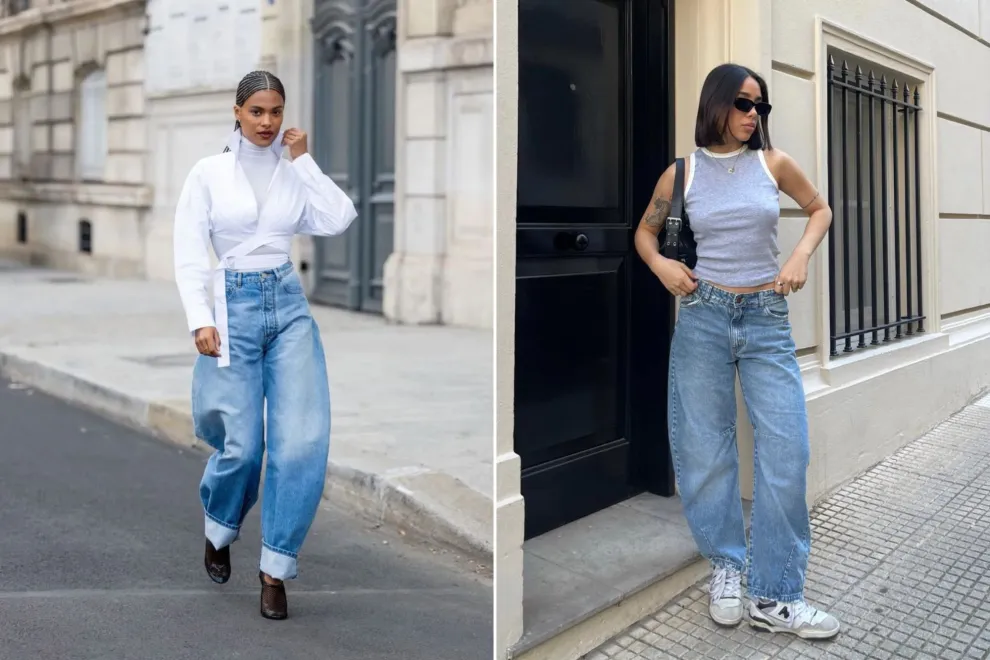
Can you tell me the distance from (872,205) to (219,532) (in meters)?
4.08

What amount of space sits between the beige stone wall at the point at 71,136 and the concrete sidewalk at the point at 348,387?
0.25 m

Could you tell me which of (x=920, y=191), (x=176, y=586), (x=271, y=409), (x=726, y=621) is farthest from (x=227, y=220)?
(x=920, y=191)

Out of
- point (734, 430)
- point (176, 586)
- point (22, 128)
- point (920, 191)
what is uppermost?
point (22, 128)

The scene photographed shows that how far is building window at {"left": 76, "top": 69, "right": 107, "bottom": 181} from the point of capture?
5.72m

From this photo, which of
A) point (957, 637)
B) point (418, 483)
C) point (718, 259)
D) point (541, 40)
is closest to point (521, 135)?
point (541, 40)

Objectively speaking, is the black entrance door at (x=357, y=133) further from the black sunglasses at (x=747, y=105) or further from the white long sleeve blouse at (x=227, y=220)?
the black sunglasses at (x=747, y=105)

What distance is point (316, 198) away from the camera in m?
2.91

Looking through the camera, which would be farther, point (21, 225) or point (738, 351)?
point (21, 225)

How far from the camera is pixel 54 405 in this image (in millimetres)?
→ 5848

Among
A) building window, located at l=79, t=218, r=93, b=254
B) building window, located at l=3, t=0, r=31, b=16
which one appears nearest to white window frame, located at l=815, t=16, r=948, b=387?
building window, located at l=3, t=0, r=31, b=16

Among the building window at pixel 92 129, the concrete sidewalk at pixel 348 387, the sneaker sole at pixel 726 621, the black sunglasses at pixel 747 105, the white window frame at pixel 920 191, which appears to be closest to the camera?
the black sunglasses at pixel 747 105

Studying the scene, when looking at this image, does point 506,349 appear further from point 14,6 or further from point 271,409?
point 14,6

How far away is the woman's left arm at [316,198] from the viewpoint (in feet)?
9.30

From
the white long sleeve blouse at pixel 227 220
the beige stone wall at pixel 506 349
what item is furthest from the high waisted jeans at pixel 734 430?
the white long sleeve blouse at pixel 227 220
